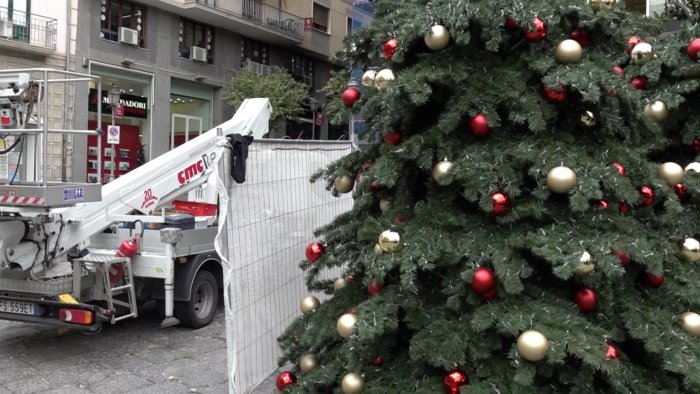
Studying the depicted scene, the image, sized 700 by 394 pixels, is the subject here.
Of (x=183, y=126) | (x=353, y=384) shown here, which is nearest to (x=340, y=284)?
(x=353, y=384)

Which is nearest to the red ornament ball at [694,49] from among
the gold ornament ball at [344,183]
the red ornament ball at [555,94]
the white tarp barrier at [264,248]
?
the red ornament ball at [555,94]

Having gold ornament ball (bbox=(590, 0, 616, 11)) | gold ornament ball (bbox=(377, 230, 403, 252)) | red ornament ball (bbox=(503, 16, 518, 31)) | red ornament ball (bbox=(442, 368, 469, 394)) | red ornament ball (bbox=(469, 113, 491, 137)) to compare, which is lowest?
red ornament ball (bbox=(442, 368, 469, 394))

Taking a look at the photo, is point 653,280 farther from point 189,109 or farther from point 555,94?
point 189,109

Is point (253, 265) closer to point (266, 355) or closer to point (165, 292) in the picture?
point (266, 355)

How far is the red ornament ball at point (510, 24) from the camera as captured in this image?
9.13 ft

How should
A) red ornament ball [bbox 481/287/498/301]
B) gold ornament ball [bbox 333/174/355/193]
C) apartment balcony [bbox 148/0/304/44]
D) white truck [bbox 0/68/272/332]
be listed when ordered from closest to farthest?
red ornament ball [bbox 481/287/498/301] → gold ornament ball [bbox 333/174/355/193] → white truck [bbox 0/68/272/332] → apartment balcony [bbox 148/0/304/44]

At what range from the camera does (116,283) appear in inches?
227

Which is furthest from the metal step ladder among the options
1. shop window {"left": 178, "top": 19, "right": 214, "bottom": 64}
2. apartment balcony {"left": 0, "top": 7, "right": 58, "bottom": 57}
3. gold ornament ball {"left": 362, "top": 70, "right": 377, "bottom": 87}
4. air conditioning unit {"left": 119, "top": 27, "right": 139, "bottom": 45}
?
shop window {"left": 178, "top": 19, "right": 214, "bottom": 64}

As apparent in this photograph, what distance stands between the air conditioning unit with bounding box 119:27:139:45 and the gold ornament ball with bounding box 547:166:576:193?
71.0 feet

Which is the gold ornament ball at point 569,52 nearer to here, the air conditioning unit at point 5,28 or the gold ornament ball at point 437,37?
the gold ornament ball at point 437,37

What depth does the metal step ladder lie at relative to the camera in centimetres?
558

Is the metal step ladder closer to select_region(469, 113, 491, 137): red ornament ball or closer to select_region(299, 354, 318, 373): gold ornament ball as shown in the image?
select_region(299, 354, 318, 373): gold ornament ball

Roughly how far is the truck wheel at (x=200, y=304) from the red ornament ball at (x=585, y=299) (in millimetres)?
4585

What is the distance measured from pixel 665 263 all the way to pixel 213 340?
448 centimetres
